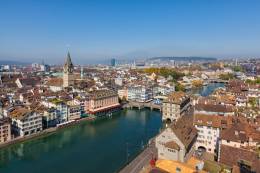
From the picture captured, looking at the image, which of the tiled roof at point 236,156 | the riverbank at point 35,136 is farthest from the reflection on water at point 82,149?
the tiled roof at point 236,156

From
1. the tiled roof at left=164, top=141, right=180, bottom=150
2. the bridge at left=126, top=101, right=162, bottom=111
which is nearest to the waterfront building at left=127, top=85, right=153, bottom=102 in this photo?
the bridge at left=126, top=101, right=162, bottom=111

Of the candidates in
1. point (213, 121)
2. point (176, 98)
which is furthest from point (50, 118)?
point (213, 121)

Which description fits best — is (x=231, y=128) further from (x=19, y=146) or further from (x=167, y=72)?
(x=167, y=72)

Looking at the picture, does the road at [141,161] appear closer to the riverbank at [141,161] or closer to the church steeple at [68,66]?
the riverbank at [141,161]

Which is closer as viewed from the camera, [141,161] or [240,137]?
[240,137]

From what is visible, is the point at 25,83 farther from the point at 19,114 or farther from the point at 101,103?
the point at 19,114

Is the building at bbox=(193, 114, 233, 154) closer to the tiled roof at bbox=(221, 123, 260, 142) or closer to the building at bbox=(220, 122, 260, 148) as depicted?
the tiled roof at bbox=(221, 123, 260, 142)
